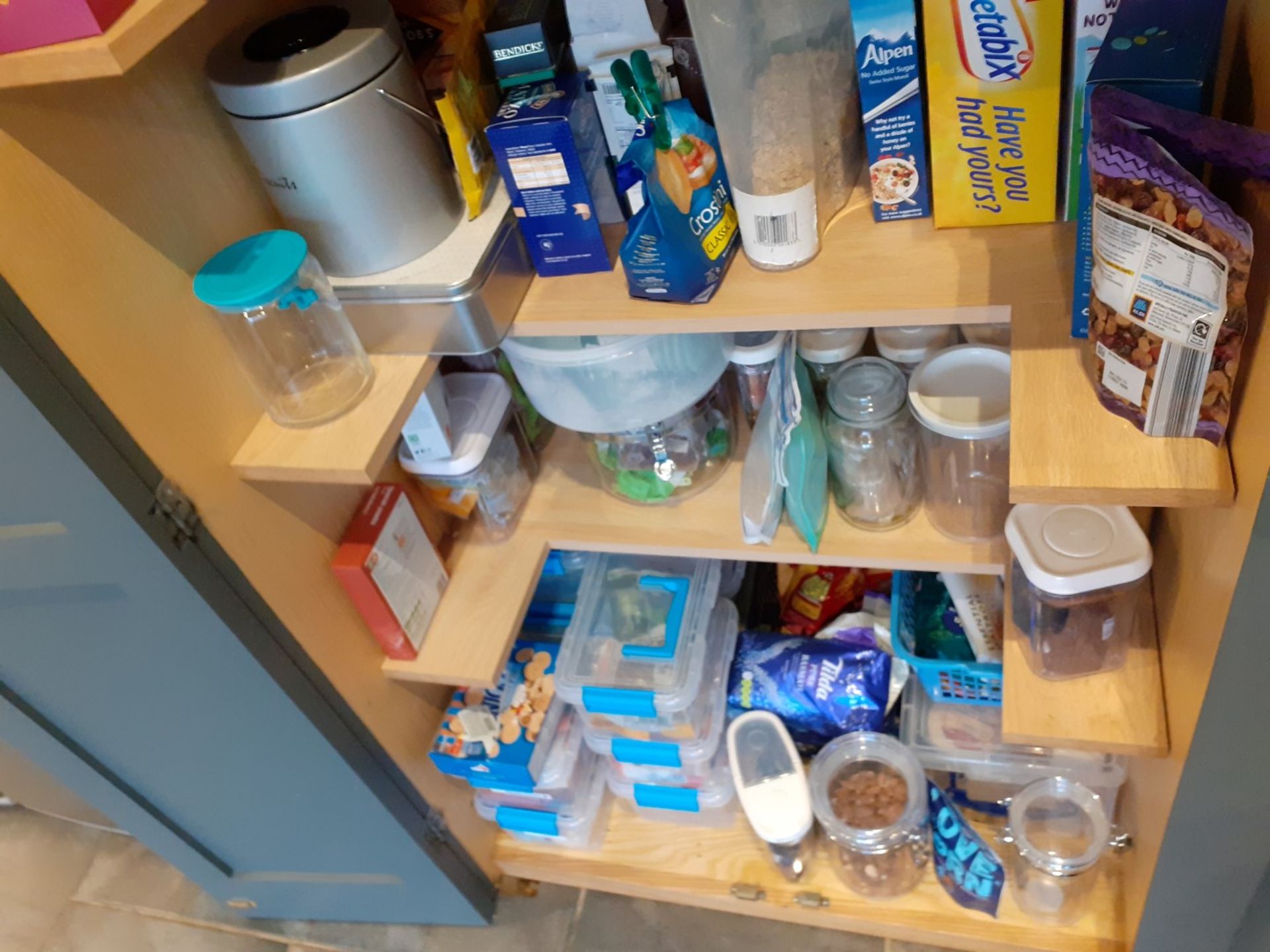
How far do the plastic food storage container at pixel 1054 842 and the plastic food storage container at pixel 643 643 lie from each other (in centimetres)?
41

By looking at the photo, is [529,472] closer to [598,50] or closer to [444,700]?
[444,700]

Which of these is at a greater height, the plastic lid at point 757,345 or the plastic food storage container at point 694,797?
the plastic lid at point 757,345

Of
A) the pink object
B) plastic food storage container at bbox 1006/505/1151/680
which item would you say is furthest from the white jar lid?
the pink object

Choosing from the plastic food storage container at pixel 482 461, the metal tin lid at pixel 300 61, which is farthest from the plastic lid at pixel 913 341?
the metal tin lid at pixel 300 61

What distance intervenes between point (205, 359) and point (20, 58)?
281mm

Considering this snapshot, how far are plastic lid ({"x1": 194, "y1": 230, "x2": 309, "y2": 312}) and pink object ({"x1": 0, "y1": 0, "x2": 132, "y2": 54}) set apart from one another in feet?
0.70

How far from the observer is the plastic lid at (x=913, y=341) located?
3.19 feet

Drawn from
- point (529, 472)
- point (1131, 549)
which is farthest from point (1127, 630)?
point (529, 472)

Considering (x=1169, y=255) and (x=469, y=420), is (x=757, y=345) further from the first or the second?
(x=1169, y=255)

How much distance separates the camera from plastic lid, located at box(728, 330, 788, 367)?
0.99m

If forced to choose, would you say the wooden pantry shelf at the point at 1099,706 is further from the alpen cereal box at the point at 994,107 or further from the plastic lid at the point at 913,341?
the alpen cereal box at the point at 994,107

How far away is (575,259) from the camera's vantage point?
2.86 feet

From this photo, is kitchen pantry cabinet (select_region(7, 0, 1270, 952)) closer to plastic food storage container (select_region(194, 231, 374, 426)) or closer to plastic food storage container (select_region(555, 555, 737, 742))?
plastic food storage container (select_region(194, 231, 374, 426))

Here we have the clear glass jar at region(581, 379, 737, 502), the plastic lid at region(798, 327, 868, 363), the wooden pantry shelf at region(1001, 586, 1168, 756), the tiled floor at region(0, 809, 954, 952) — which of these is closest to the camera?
the wooden pantry shelf at region(1001, 586, 1168, 756)
